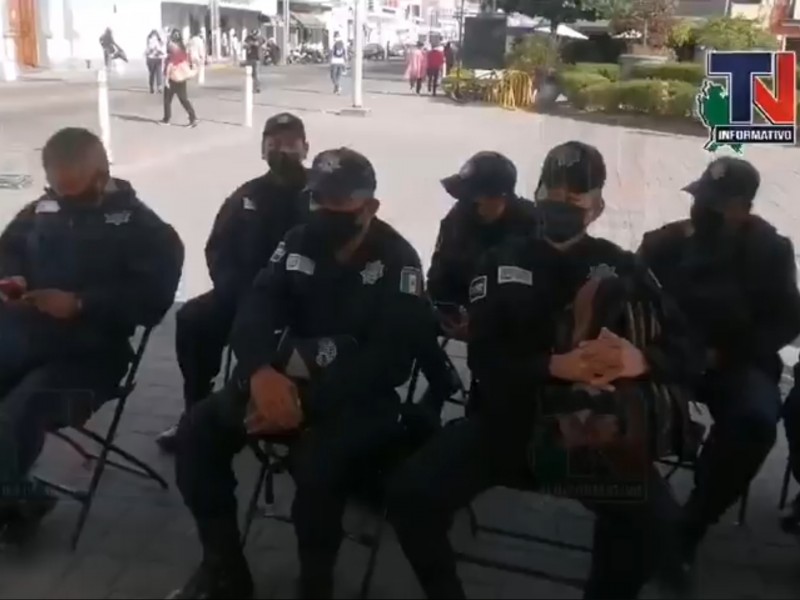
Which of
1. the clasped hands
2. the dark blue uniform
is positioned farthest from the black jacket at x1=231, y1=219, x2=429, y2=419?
the dark blue uniform

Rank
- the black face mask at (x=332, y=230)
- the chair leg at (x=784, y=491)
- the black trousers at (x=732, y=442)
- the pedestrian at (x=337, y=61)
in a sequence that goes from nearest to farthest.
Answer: the black face mask at (x=332, y=230) → the black trousers at (x=732, y=442) → the chair leg at (x=784, y=491) → the pedestrian at (x=337, y=61)

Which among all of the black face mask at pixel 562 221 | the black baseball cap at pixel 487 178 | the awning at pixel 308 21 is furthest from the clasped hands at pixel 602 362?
the awning at pixel 308 21

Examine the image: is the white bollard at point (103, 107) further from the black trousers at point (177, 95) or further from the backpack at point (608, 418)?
the backpack at point (608, 418)

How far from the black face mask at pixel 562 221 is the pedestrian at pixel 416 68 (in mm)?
1382

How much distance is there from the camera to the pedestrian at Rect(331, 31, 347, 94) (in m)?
3.71

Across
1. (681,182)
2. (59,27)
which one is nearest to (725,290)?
(681,182)

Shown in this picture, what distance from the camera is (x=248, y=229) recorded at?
3.43 meters

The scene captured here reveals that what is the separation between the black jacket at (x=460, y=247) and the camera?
3.25m

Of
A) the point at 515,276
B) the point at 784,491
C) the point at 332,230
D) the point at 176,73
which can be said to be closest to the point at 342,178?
the point at 332,230

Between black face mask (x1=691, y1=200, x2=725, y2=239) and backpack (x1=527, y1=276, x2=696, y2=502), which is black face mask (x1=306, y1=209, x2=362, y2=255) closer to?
backpack (x1=527, y1=276, x2=696, y2=502)

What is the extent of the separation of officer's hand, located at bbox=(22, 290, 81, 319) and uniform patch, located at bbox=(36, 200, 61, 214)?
0.25 metres

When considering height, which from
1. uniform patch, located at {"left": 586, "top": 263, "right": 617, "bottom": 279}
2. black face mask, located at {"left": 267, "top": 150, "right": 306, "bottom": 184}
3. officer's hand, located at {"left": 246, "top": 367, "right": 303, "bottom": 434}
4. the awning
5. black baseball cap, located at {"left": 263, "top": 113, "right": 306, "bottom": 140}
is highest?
the awning

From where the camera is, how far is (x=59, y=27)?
12.1 ft

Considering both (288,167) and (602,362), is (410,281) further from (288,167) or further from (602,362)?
(288,167)
